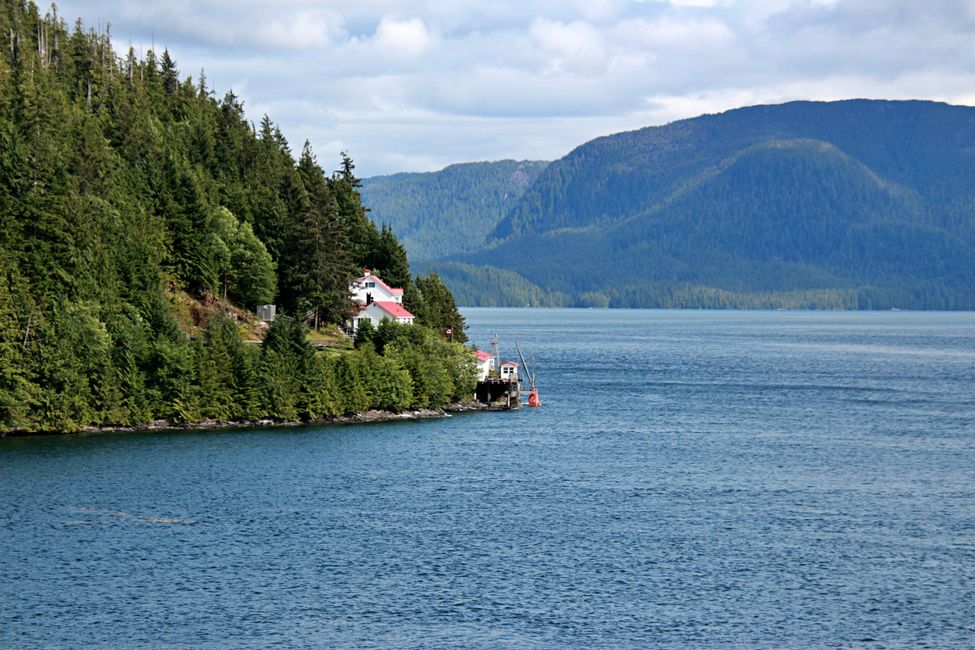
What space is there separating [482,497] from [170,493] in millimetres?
20796

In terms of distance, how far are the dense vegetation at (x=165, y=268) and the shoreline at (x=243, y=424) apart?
67cm

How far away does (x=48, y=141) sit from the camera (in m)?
117

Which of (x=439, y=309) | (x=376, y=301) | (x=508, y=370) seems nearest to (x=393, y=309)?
(x=376, y=301)

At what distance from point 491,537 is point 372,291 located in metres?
77.9

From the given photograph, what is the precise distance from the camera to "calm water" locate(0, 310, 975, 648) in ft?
174

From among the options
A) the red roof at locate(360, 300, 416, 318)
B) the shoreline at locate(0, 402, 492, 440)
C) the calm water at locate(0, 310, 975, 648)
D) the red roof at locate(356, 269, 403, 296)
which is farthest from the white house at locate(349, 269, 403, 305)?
the calm water at locate(0, 310, 975, 648)

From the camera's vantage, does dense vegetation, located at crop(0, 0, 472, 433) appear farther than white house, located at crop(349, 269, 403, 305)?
No

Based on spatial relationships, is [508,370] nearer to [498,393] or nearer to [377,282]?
[498,393]

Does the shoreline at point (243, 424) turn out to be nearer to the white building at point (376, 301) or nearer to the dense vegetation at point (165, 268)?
the dense vegetation at point (165, 268)

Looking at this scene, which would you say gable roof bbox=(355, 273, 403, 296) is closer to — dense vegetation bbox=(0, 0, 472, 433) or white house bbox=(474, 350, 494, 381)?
dense vegetation bbox=(0, 0, 472, 433)

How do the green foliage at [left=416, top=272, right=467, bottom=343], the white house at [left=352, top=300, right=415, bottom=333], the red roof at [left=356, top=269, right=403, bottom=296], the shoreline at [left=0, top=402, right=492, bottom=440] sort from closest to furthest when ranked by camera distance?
the shoreline at [left=0, top=402, right=492, bottom=440], the white house at [left=352, top=300, right=415, bottom=333], the red roof at [left=356, top=269, right=403, bottom=296], the green foliage at [left=416, top=272, right=467, bottom=343]

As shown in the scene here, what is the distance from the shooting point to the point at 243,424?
108000 millimetres

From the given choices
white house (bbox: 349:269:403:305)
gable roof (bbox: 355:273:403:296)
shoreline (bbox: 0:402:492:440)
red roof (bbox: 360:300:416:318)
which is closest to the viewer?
shoreline (bbox: 0:402:492:440)

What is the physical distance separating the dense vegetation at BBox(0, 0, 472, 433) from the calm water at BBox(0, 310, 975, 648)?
535 cm
